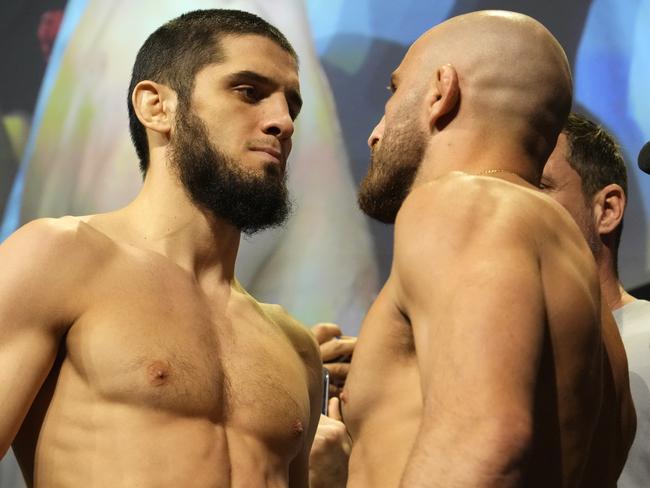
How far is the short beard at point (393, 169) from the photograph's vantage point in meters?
1.51

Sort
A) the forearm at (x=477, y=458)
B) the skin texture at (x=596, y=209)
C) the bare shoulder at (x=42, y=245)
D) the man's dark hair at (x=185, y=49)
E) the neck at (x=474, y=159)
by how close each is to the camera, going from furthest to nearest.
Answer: the skin texture at (x=596, y=209) → the man's dark hair at (x=185, y=49) → the bare shoulder at (x=42, y=245) → the neck at (x=474, y=159) → the forearm at (x=477, y=458)

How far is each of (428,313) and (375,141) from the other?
0.47 m

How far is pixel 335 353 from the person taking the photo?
2.68m

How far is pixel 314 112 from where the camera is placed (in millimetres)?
3492

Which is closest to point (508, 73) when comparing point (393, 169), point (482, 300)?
point (393, 169)

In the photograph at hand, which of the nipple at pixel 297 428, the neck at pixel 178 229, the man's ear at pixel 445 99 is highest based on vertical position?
the man's ear at pixel 445 99

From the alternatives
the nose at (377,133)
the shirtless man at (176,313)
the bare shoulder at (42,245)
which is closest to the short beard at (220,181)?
the shirtless man at (176,313)

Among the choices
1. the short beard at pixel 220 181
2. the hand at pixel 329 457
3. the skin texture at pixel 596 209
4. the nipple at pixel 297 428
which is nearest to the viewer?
the nipple at pixel 297 428

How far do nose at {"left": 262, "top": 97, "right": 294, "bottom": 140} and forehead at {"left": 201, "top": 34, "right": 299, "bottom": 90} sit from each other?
72 millimetres

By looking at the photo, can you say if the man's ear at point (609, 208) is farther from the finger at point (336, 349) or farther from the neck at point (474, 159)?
the neck at point (474, 159)

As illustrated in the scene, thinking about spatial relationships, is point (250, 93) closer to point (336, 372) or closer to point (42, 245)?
point (42, 245)

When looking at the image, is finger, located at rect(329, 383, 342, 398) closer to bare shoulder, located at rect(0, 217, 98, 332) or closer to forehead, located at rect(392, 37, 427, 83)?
bare shoulder, located at rect(0, 217, 98, 332)

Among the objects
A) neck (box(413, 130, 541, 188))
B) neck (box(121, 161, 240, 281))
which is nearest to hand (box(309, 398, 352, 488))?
neck (box(121, 161, 240, 281))

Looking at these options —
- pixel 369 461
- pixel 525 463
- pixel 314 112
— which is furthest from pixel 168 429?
pixel 314 112
